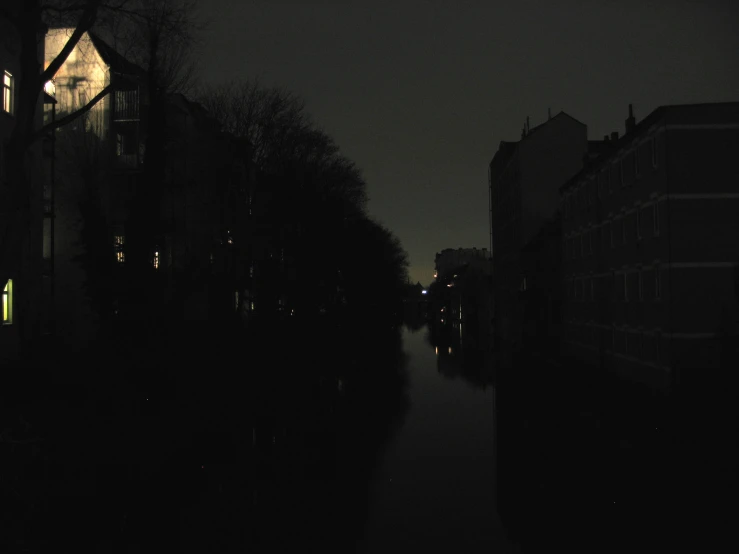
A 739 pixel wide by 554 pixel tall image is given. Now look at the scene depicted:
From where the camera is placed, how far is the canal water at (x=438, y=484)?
9.06 m

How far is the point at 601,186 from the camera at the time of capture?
3547 centimetres

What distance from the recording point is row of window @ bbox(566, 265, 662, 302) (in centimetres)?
2756

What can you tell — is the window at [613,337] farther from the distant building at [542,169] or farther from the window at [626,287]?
the distant building at [542,169]

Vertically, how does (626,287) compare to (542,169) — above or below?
below

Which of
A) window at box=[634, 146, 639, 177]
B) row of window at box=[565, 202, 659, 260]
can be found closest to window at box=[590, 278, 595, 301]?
row of window at box=[565, 202, 659, 260]

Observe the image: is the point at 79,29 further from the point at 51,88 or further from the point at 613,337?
the point at 613,337

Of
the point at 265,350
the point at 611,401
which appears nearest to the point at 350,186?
the point at 265,350

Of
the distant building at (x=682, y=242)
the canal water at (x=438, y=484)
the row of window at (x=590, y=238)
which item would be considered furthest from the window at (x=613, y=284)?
the canal water at (x=438, y=484)

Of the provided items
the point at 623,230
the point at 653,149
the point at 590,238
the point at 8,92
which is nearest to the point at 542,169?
the point at 590,238

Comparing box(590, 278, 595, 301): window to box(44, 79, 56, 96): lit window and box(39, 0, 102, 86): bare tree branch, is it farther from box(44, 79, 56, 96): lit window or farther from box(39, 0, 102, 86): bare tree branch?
box(39, 0, 102, 86): bare tree branch

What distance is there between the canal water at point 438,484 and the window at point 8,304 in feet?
42.5

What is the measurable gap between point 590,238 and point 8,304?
91.5 ft

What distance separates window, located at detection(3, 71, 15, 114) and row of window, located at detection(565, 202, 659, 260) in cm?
2282

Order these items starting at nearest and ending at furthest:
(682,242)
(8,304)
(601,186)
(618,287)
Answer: (8,304), (682,242), (618,287), (601,186)
